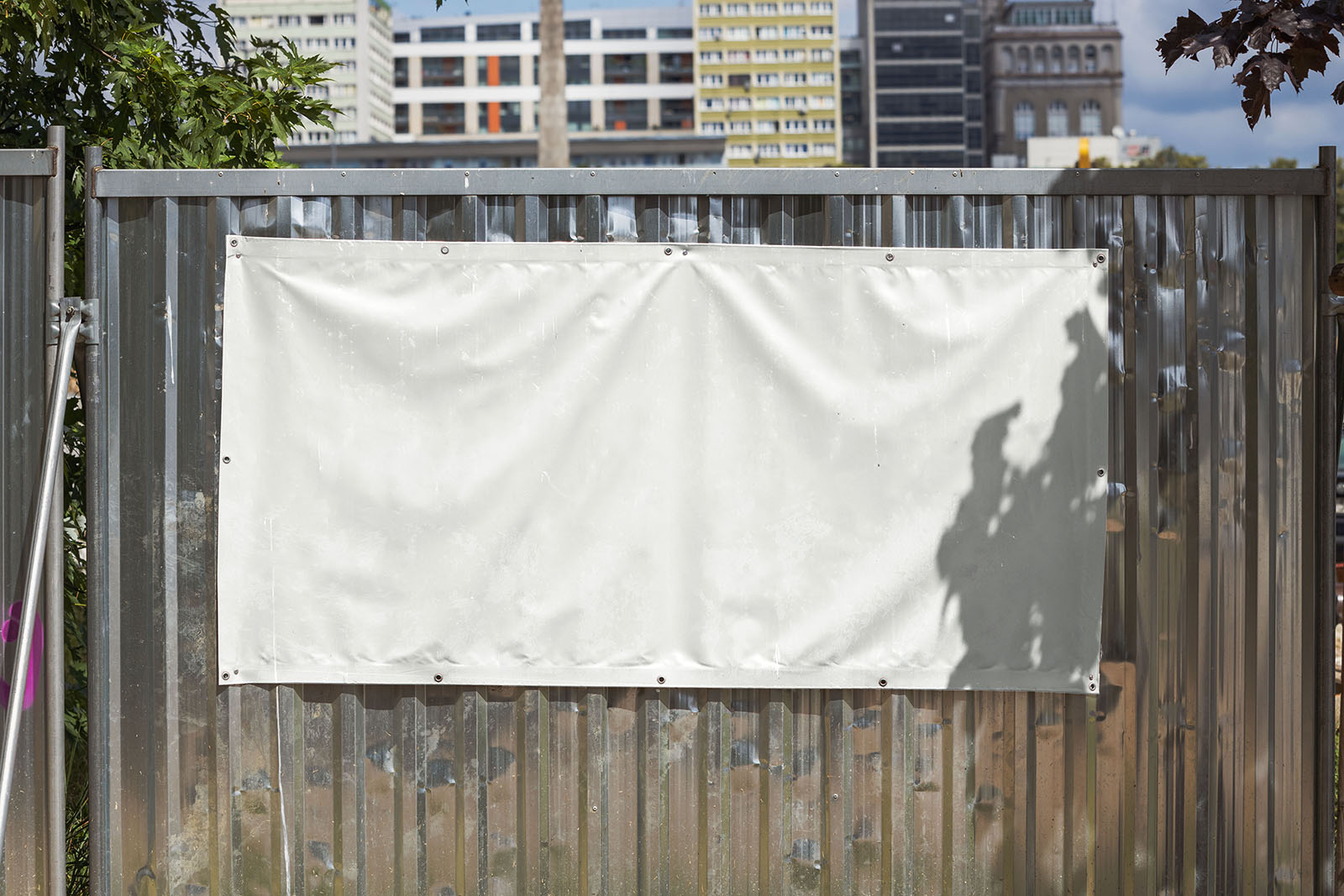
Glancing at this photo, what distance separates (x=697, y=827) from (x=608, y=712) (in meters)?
0.47

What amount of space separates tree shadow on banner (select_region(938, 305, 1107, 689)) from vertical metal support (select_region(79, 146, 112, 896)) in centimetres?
272

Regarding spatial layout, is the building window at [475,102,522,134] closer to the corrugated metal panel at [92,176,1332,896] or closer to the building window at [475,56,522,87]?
the building window at [475,56,522,87]

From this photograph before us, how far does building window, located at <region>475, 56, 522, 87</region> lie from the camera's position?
416 ft

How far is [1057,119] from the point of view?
5792 inches

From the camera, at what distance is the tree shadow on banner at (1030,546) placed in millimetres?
3799

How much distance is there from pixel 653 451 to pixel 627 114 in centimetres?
12563

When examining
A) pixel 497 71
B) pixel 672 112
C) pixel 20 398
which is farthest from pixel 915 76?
pixel 20 398

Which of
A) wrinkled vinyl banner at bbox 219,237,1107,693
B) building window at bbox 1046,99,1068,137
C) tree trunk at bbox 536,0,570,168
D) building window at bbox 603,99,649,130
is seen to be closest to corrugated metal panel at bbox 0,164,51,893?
wrinkled vinyl banner at bbox 219,237,1107,693

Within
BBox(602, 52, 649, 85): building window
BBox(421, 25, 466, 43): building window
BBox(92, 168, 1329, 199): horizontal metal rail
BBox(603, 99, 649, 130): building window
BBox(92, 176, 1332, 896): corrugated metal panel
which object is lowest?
BBox(92, 176, 1332, 896): corrugated metal panel

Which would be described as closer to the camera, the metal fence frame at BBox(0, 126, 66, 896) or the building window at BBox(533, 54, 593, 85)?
the metal fence frame at BBox(0, 126, 66, 896)

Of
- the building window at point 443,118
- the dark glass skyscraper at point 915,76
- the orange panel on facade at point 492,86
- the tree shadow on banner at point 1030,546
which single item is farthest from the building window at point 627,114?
the tree shadow on banner at point 1030,546

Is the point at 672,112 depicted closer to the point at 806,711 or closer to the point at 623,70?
the point at 623,70

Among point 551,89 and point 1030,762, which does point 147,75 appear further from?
point 551,89

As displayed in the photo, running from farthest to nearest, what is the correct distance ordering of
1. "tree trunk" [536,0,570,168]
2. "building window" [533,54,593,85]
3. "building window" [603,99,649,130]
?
"building window" [533,54,593,85] < "building window" [603,99,649,130] < "tree trunk" [536,0,570,168]
